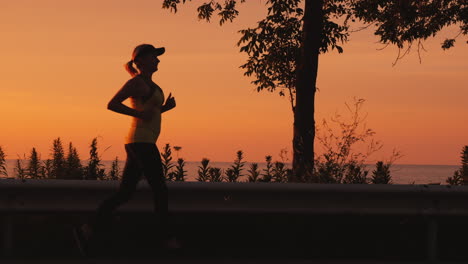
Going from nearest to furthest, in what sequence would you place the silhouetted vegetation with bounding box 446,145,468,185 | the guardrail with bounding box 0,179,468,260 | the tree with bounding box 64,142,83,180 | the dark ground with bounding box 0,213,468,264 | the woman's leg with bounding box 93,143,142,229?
1. the woman's leg with bounding box 93,143,142,229
2. the guardrail with bounding box 0,179,468,260
3. the dark ground with bounding box 0,213,468,264
4. the tree with bounding box 64,142,83,180
5. the silhouetted vegetation with bounding box 446,145,468,185

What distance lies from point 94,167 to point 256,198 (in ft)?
12.4

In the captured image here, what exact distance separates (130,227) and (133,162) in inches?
51.9

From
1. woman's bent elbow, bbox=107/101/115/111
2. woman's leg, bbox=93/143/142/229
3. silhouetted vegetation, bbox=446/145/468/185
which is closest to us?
woman's bent elbow, bbox=107/101/115/111

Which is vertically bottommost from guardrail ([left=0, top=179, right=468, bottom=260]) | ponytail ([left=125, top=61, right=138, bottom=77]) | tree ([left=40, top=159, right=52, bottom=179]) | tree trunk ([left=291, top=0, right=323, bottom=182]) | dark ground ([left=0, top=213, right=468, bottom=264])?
dark ground ([left=0, top=213, right=468, bottom=264])

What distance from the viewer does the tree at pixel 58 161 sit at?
10914 mm

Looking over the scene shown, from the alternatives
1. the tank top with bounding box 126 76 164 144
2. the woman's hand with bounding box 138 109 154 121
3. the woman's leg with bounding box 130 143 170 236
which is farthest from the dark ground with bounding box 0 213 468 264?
the woman's hand with bounding box 138 109 154 121

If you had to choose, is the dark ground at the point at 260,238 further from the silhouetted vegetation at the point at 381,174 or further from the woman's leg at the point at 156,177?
the silhouetted vegetation at the point at 381,174

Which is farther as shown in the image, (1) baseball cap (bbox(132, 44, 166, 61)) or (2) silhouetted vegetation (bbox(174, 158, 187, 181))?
(2) silhouetted vegetation (bbox(174, 158, 187, 181))

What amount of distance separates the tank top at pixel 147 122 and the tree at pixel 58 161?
12.4 ft

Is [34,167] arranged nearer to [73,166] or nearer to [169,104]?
[73,166]

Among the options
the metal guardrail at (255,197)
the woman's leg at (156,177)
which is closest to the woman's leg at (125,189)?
the woman's leg at (156,177)

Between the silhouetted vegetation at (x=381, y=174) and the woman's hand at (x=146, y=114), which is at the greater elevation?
the woman's hand at (x=146, y=114)

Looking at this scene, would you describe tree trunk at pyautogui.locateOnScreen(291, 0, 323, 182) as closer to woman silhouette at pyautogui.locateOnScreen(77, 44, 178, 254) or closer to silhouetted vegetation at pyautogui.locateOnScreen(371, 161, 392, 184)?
silhouetted vegetation at pyautogui.locateOnScreen(371, 161, 392, 184)

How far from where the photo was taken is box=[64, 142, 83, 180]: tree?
10.8 meters
